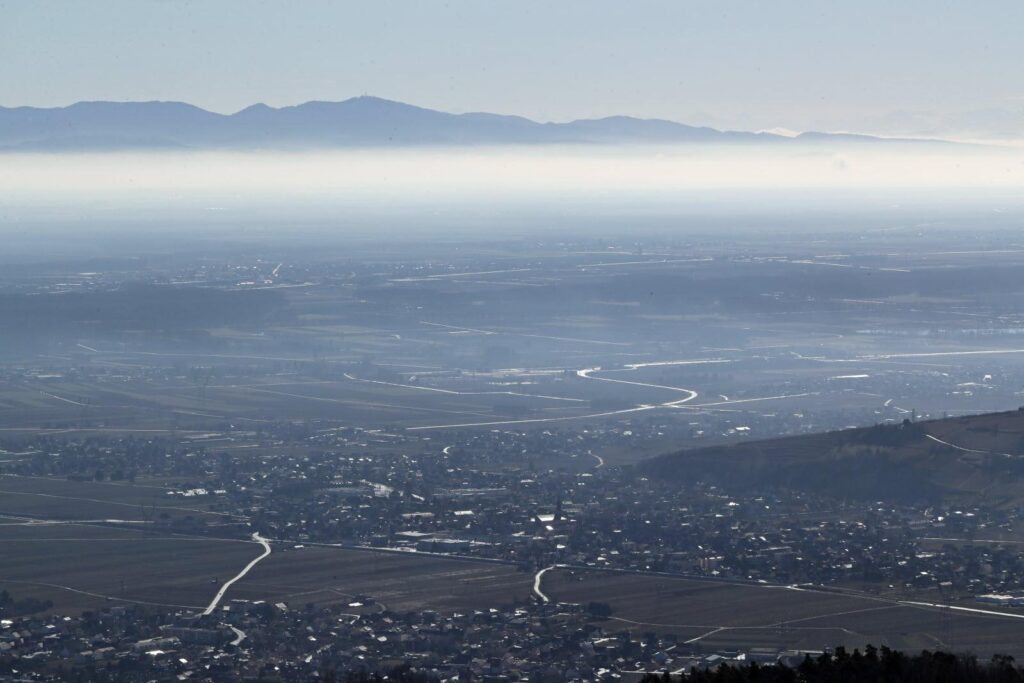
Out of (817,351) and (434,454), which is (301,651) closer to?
(434,454)

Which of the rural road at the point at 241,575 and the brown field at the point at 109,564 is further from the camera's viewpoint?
the brown field at the point at 109,564

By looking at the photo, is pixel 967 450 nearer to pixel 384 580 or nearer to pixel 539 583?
pixel 539 583

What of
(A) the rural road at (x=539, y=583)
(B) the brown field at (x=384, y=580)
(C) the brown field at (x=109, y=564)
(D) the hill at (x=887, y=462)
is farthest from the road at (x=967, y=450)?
(C) the brown field at (x=109, y=564)

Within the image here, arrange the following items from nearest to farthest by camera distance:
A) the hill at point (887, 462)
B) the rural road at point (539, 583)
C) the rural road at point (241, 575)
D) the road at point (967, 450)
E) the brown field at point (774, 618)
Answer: the brown field at point (774, 618) → the rural road at point (241, 575) → the rural road at point (539, 583) → the hill at point (887, 462) → the road at point (967, 450)

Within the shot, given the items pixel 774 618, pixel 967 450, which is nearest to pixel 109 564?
pixel 774 618

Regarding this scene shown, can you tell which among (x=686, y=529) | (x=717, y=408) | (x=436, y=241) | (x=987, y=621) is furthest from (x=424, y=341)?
(x=436, y=241)

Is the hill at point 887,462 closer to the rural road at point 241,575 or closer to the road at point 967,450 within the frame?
the road at point 967,450
